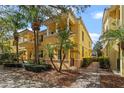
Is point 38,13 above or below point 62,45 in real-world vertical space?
above

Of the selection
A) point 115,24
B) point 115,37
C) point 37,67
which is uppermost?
point 115,24

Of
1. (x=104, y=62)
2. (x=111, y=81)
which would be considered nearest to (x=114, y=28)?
(x=104, y=62)

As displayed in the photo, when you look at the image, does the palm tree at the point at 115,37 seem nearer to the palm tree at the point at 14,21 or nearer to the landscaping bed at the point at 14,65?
the palm tree at the point at 14,21

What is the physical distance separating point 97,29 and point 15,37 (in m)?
2.22

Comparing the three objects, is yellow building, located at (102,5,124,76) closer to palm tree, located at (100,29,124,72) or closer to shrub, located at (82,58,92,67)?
palm tree, located at (100,29,124,72)

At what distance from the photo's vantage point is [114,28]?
7.80 meters

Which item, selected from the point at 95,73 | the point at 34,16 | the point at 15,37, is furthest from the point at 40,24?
the point at 95,73

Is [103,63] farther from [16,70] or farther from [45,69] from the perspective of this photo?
[16,70]

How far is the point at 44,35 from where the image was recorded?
313 inches

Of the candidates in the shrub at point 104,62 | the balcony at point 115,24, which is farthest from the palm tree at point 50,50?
the balcony at point 115,24

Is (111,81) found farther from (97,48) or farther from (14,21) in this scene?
(14,21)

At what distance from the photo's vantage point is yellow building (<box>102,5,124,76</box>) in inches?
307

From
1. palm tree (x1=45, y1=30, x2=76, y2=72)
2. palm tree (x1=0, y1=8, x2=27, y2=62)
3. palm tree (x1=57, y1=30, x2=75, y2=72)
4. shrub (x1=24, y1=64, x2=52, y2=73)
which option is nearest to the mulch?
shrub (x1=24, y1=64, x2=52, y2=73)
